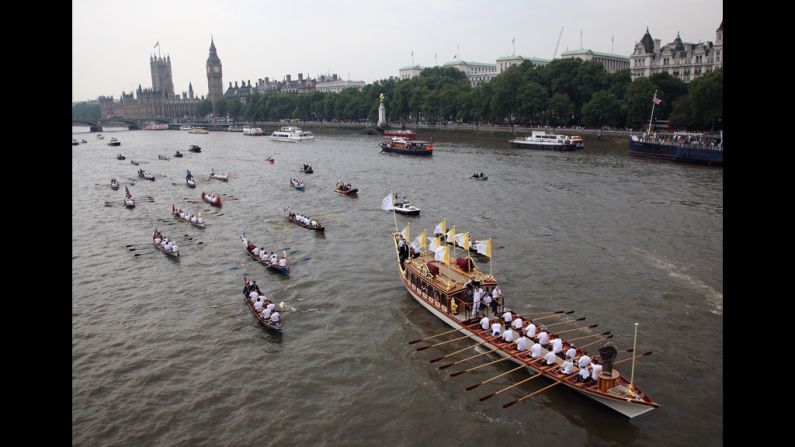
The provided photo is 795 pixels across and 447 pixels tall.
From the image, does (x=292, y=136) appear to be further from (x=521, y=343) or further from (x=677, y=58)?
(x=521, y=343)

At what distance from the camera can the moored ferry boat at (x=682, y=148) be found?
84.8m

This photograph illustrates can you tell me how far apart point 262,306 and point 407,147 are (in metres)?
84.7

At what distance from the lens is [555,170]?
279ft

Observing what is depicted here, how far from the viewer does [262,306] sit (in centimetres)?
2977

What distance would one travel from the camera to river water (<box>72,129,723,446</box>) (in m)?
21.4

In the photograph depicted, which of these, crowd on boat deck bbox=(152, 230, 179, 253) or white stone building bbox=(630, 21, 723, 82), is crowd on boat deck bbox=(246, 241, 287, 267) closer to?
crowd on boat deck bbox=(152, 230, 179, 253)

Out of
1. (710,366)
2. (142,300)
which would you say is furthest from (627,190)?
(142,300)

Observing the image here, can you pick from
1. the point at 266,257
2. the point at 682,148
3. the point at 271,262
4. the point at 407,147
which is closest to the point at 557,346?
the point at 271,262

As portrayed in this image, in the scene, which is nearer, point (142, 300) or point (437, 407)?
point (437, 407)

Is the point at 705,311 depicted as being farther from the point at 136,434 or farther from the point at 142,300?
the point at 142,300

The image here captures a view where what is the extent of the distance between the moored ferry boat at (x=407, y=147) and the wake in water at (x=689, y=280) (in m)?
70.2

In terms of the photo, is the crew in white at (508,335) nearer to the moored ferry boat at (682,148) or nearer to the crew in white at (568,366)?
the crew in white at (568,366)
